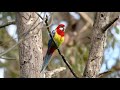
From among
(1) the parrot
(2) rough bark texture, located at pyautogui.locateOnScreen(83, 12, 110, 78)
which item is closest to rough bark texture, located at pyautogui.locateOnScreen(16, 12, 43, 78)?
(1) the parrot

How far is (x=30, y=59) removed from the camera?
1.84 metres

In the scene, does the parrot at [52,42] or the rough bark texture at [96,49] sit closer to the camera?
the rough bark texture at [96,49]

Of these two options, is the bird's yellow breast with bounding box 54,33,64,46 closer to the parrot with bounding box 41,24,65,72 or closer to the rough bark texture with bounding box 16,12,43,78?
the parrot with bounding box 41,24,65,72

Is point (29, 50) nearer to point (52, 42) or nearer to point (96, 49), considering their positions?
point (52, 42)

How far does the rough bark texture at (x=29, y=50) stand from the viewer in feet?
6.00

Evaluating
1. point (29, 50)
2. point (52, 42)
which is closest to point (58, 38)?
point (52, 42)

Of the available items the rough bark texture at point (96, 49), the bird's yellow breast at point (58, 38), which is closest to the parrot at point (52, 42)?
the bird's yellow breast at point (58, 38)

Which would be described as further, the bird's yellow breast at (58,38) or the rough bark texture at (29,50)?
the bird's yellow breast at (58,38)

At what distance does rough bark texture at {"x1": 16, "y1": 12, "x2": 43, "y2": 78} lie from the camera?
1830 mm

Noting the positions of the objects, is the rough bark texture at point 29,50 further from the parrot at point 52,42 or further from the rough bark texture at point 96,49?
the rough bark texture at point 96,49

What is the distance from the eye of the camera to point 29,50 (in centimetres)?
186

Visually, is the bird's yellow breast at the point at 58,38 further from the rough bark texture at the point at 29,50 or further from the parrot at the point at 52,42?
the rough bark texture at the point at 29,50
